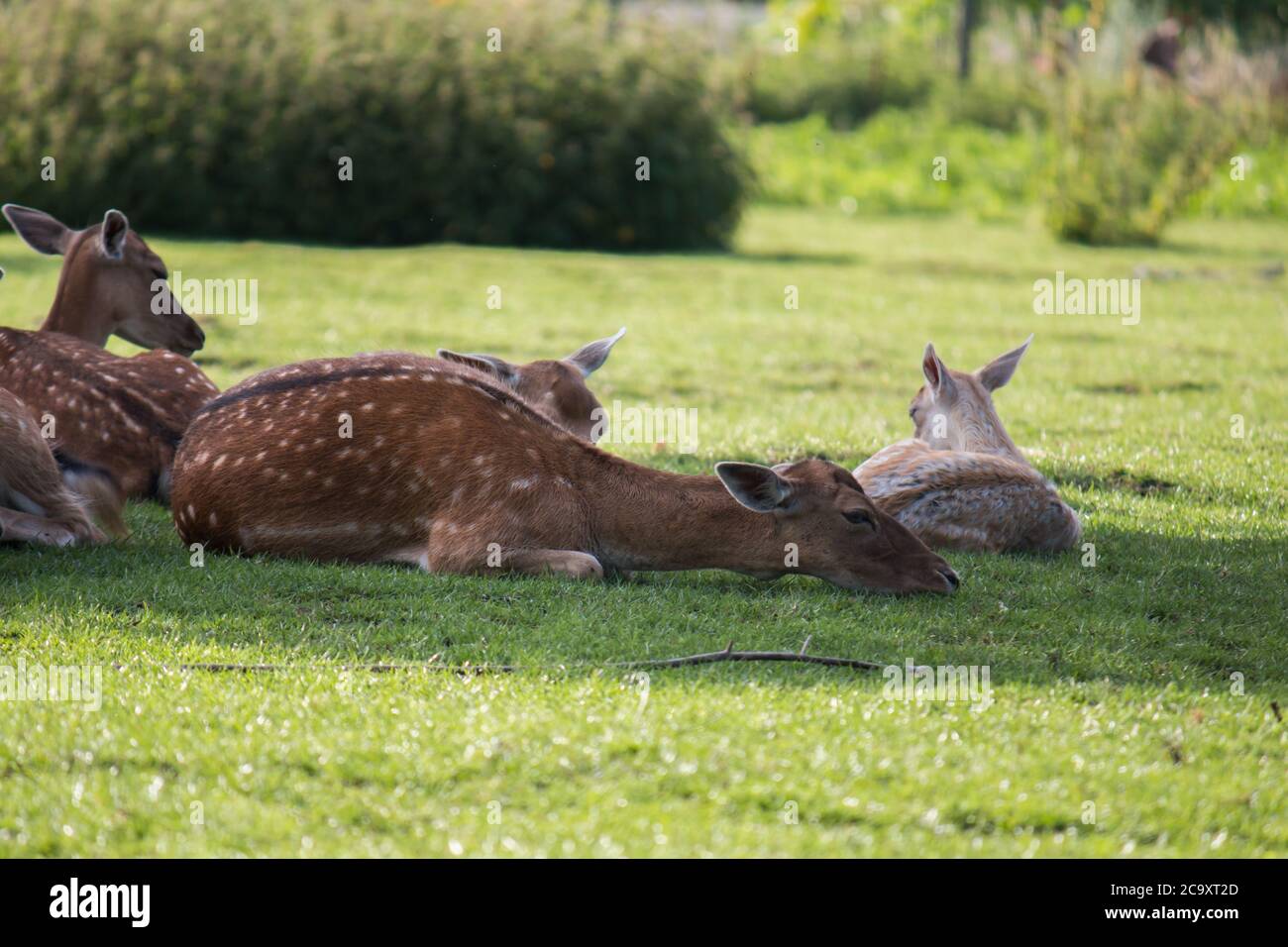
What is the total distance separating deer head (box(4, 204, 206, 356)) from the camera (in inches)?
336

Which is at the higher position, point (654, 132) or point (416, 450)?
point (654, 132)

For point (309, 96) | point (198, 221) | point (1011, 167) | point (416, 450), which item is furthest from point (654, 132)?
point (416, 450)

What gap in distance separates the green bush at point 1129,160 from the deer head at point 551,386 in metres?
14.1

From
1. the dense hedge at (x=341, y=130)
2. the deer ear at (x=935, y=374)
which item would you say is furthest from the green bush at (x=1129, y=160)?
the deer ear at (x=935, y=374)

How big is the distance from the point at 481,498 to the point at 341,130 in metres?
13.4

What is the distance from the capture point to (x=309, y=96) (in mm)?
18359

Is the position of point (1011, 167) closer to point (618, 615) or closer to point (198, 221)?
point (198, 221)

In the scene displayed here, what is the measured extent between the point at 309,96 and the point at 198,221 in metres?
1.95

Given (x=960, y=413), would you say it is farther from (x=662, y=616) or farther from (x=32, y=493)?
(x=32, y=493)

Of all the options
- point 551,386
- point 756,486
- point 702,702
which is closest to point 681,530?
point 756,486

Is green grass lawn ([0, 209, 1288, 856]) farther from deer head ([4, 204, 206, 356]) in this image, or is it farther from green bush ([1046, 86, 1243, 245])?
green bush ([1046, 86, 1243, 245])

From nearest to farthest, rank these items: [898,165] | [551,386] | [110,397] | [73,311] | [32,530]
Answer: [32,530]
[110,397]
[551,386]
[73,311]
[898,165]

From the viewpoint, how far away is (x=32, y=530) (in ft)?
20.2
